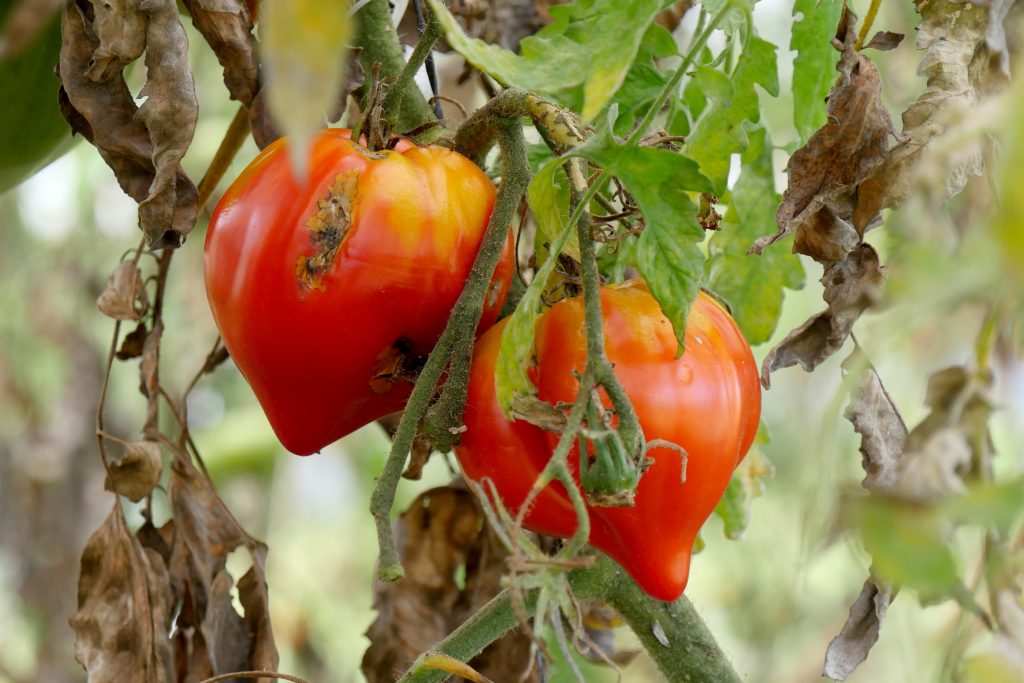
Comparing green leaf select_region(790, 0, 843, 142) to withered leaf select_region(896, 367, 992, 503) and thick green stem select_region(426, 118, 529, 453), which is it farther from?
withered leaf select_region(896, 367, 992, 503)

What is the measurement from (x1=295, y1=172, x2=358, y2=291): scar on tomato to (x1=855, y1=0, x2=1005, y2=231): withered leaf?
0.96 ft

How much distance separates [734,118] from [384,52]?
271 mm

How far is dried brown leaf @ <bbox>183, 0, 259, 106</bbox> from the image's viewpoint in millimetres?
764

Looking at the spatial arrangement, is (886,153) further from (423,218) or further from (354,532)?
(354,532)

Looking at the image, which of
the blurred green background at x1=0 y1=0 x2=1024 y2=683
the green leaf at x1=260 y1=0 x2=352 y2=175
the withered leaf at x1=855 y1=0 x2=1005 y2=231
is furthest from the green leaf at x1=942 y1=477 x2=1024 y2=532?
the blurred green background at x1=0 y1=0 x2=1024 y2=683

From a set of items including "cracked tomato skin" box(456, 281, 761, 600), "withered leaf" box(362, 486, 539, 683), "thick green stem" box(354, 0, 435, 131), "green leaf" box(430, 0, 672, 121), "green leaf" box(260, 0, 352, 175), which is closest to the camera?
"green leaf" box(260, 0, 352, 175)

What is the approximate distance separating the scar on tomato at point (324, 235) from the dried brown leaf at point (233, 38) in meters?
0.22

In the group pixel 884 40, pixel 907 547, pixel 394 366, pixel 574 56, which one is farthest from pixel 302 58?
pixel 884 40

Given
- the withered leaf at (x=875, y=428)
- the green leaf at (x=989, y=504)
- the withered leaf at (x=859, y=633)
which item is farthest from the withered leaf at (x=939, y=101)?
the green leaf at (x=989, y=504)

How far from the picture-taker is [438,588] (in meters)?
0.94

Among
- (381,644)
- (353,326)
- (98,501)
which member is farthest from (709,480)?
(98,501)

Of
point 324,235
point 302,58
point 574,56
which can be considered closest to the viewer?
point 302,58

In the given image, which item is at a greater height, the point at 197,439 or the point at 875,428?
the point at 197,439

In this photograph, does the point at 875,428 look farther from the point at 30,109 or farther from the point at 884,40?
the point at 30,109
